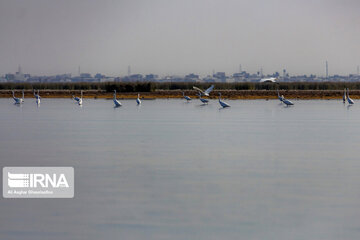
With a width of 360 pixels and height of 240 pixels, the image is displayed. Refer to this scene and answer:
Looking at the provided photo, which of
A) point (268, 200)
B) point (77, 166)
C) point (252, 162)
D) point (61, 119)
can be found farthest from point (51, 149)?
point (61, 119)

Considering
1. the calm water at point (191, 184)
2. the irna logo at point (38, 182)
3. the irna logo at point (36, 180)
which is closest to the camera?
the calm water at point (191, 184)

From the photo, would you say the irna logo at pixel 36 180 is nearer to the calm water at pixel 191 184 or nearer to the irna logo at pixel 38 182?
the irna logo at pixel 38 182

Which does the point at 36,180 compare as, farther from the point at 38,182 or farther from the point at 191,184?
the point at 191,184

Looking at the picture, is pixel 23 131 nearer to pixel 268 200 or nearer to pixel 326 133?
pixel 326 133

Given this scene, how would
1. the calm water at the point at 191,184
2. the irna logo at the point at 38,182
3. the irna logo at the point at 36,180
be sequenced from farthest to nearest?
the irna logo at the point at 36,180 → the irna logo at the point at 38,182 → the calm water at the point at 191,184

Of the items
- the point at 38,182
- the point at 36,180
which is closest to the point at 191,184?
the point at 38,182

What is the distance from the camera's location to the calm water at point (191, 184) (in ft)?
28.6

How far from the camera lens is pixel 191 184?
11555mm

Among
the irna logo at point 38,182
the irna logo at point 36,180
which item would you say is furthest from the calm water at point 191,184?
the irna logo at point 36,180

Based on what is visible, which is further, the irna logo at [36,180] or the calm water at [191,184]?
the irna logo at [36,180]

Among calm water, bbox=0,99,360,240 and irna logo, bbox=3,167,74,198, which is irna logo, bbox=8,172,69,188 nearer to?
irna logo, bbox=3,167,74,198

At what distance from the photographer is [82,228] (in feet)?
28.6

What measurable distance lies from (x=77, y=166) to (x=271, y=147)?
560 centimetres

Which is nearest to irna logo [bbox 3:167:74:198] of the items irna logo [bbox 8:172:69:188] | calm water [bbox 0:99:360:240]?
irna logo [bbox 8:172:69:188]
